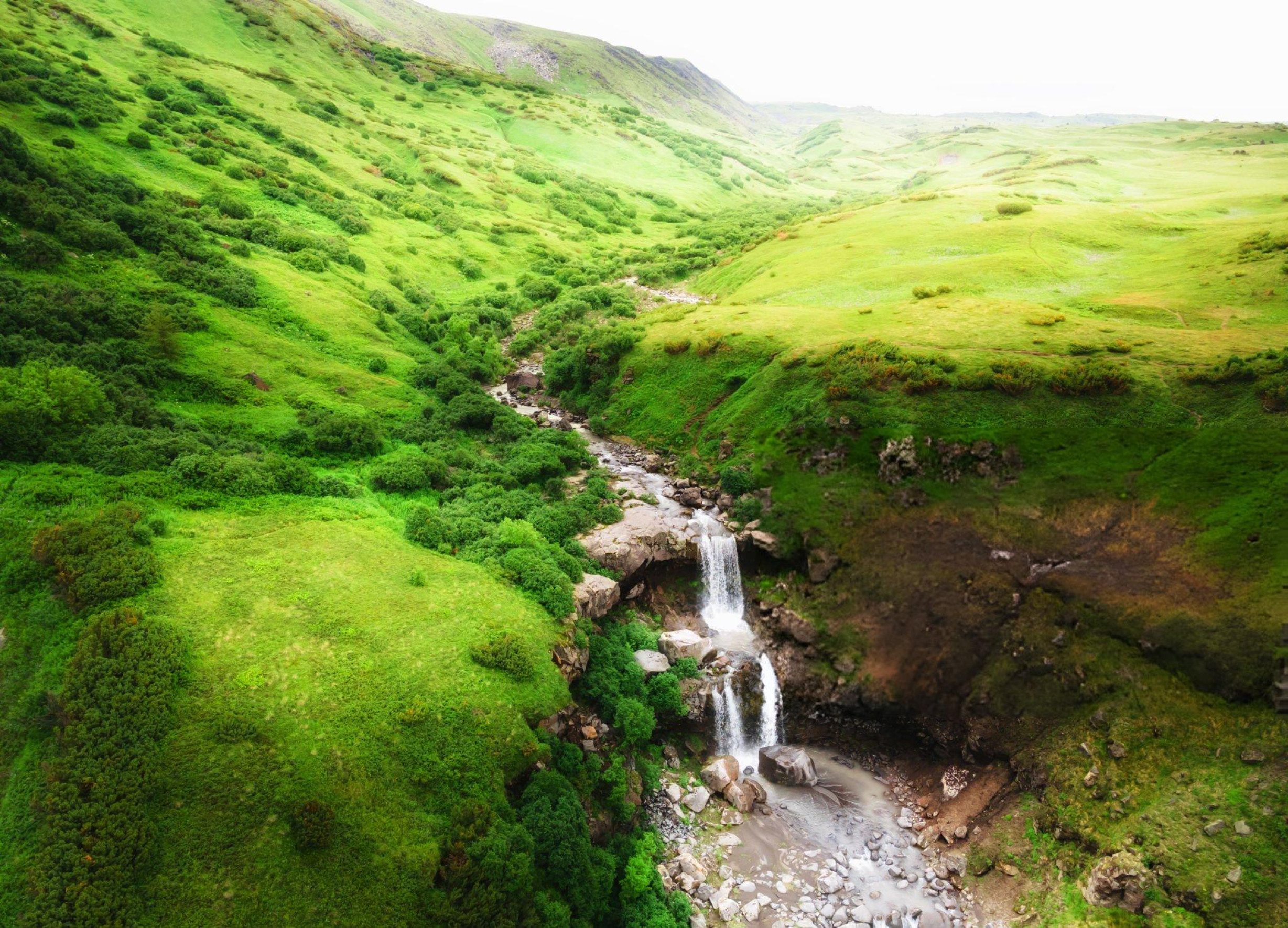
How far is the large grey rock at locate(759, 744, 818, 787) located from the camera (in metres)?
34.4

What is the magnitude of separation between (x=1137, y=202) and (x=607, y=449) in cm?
12094

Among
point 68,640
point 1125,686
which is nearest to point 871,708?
point 1125,686

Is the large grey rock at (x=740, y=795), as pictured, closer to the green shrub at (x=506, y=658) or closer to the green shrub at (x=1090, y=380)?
the green shrub at (x=506, y=658)

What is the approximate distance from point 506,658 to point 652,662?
11.1 metres

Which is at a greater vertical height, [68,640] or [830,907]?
[68,640]

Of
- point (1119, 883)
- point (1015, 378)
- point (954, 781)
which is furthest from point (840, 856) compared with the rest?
point (1015, 378)

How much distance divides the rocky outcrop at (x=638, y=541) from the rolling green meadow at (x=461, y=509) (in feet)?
6.13

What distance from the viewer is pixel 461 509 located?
132ft

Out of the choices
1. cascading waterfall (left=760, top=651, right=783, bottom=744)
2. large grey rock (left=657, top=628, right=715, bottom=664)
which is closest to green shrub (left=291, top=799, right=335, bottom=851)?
large grey rock (left=657, top=628, right=715, bottom=664)

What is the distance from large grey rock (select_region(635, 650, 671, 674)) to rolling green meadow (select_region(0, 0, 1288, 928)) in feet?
3.61

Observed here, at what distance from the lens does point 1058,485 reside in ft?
126

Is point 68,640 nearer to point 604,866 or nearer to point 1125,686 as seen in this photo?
point 604,866

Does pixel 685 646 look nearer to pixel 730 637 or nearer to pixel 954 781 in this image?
pixel 730 637

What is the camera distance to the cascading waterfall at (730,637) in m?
36.5
